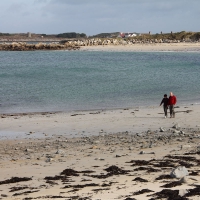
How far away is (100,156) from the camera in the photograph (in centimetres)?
1145

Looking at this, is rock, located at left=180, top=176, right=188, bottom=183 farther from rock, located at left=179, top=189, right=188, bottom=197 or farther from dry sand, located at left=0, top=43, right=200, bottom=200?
rock, located at left=179, top=189, right=188, bottom=197

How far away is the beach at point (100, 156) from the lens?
8.41 metres

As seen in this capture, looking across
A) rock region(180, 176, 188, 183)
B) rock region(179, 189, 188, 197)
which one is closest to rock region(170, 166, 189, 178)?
rock region(180, 176, 188, 183)

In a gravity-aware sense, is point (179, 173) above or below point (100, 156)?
above

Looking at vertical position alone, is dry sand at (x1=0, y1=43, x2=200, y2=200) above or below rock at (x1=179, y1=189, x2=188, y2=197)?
below

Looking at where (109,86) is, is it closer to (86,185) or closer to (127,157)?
(127,157)

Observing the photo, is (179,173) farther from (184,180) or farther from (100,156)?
(100,156)

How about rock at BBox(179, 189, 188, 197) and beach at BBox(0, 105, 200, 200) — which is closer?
rock at BBox(179, 189, 188, 197)

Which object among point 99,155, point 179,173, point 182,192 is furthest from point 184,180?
point 99,155

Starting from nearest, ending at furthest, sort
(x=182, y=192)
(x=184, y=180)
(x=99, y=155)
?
1. (x=182, y=192)
2. (x=184, y=180)
3. (x=99, y=155)

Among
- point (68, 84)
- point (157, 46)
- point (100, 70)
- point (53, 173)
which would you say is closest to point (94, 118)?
point (53, 173)

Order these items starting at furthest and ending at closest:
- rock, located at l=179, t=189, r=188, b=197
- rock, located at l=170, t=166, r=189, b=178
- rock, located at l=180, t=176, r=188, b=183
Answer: rock, located at l=170, t=166, r=189, b=178 < rock, located at l=180, t=176, r=188, b=183 < rock, located at l=179, t=189, r=188, b=197

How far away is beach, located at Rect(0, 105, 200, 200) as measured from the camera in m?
8.41

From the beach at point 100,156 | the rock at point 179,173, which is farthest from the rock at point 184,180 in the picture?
the rock at point 179,173
